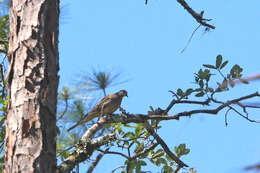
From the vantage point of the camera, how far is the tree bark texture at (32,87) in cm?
242

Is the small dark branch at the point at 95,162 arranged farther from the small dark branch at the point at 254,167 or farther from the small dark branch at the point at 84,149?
the small dark branch at the point at 254,167

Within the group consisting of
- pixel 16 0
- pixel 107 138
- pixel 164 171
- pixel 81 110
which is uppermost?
pixel 16 0

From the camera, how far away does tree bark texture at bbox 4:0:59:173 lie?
2.42m

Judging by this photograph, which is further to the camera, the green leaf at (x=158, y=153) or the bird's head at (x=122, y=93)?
the bird's head at (x=122, y=93)

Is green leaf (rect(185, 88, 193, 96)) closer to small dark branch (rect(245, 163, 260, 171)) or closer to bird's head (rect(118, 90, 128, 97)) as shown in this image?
small dark branch (rect(245, 163, 260, 171))

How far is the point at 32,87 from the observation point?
262 centimetres

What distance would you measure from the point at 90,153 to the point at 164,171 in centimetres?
87

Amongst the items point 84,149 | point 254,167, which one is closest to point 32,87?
point 84,149

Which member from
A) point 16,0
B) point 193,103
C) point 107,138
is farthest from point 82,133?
point 16,0

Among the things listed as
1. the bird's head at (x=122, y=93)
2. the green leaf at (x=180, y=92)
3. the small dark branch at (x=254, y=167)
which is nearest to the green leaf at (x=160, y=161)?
the green leaf at (x=180, y=92)

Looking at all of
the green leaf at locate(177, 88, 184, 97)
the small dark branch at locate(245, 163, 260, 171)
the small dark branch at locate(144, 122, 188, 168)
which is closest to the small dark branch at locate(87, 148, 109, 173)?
the small dark branch at locate(144, 122, 188, 168)

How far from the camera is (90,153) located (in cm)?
303

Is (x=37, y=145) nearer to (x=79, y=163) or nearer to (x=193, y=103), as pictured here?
(x=79, y=163)

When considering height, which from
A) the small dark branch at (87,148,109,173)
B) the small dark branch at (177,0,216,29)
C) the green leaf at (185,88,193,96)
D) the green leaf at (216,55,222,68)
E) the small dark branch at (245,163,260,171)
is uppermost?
the small dark branch at (177,0,216,29)
